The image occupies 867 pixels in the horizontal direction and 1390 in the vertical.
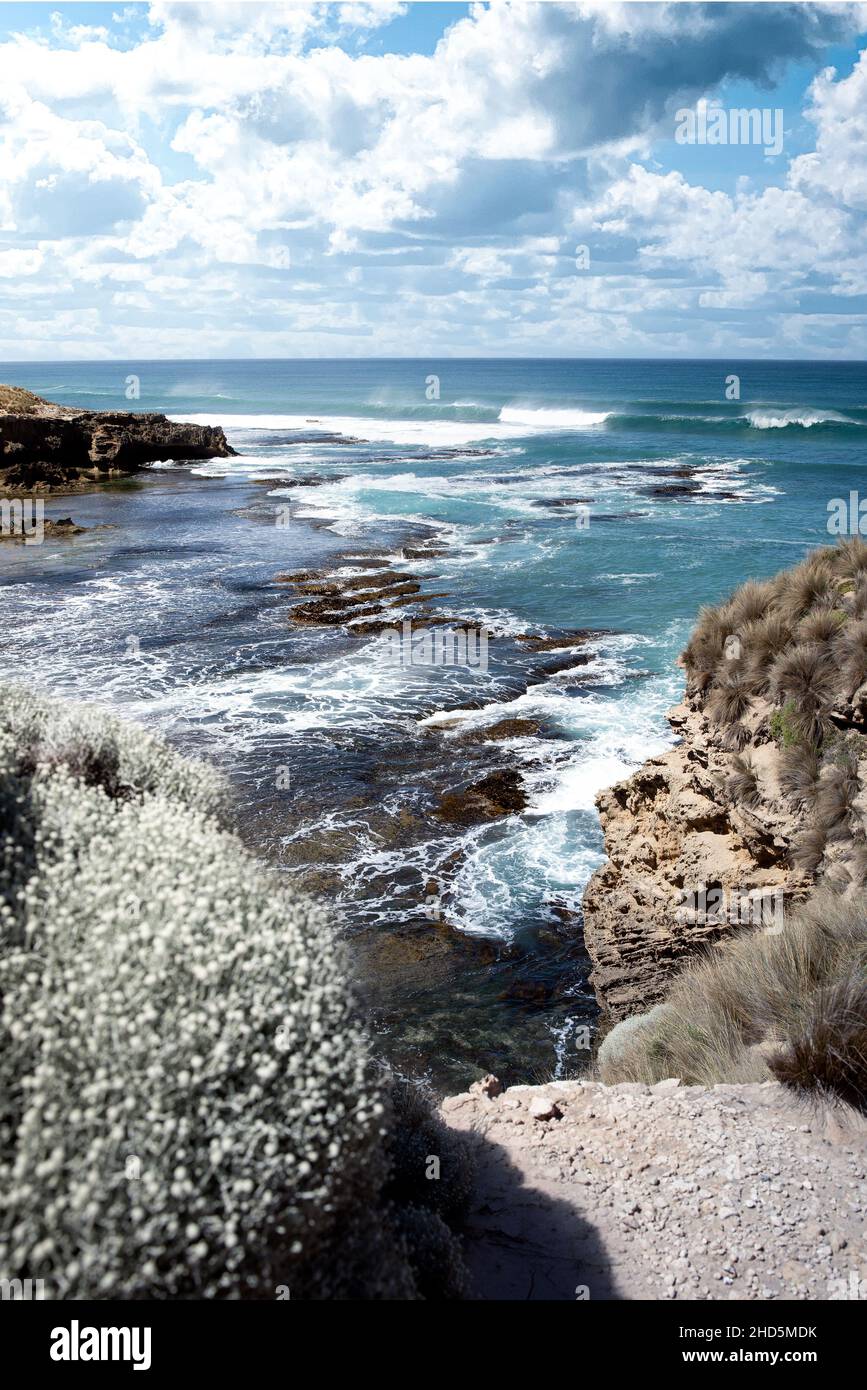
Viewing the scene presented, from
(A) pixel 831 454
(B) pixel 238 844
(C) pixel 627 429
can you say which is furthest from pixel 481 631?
(C) pixel 627 429

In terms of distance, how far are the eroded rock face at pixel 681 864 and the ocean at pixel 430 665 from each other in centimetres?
54

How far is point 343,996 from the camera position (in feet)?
12.1

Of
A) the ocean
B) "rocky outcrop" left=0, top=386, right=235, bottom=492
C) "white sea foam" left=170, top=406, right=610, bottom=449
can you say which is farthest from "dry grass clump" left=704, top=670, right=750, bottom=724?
"white sea foam" left=170, top=406, right=610, bottom=449

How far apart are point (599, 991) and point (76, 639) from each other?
14383 mm

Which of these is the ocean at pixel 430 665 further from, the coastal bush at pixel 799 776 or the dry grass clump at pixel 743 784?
the coastal bush at pixel 799 776

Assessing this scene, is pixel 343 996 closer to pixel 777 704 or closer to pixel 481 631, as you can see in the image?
pixel 777 704

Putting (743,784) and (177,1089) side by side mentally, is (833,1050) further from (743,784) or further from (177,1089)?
(177,1089)

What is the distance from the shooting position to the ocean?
9.74 meters

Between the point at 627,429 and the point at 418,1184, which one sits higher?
the point at 627,429

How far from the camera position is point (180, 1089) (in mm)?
3059

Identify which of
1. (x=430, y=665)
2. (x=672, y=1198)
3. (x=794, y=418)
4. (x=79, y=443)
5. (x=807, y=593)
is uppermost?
(x=794, y=418)

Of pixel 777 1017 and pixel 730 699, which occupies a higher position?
pixel 730 699

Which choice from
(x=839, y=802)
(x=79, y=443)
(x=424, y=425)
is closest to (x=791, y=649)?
(x=839, y=802)

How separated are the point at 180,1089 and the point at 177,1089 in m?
0.01
